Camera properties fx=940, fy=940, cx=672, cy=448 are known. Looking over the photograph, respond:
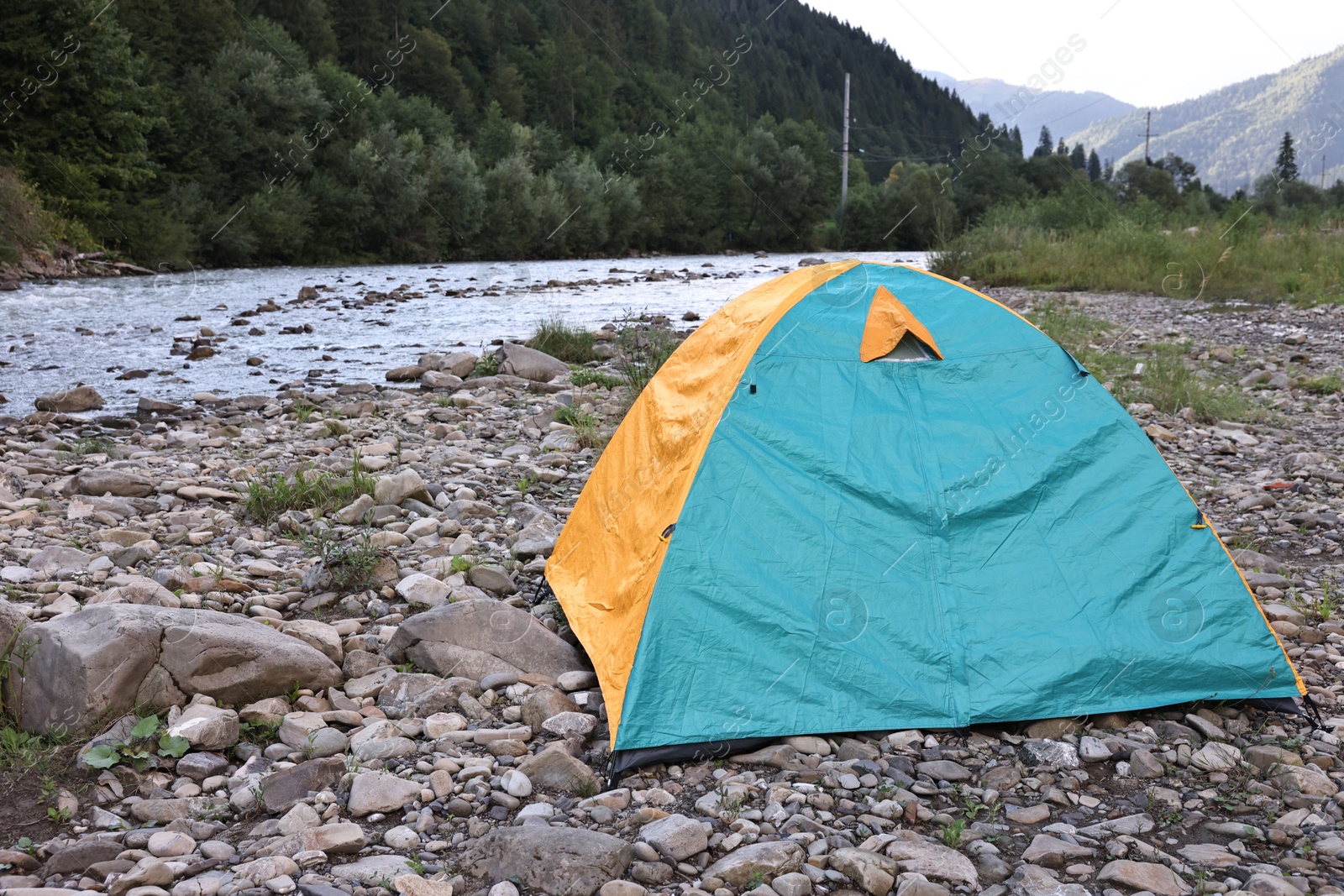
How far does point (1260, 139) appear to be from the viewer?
52.8m

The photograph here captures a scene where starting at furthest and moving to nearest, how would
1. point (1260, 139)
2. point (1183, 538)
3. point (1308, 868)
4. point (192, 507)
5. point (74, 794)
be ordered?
1. point (1260, 139)
2. point (192, 507)
3. point (1183, 538)
4. point (74, 794)
5. point (1308, 868)

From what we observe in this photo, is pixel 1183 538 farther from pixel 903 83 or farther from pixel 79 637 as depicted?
pixel 903 83

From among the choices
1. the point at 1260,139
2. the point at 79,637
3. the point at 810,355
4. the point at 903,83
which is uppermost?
the point at 903,83

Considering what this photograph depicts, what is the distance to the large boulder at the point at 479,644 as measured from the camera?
3.55 m

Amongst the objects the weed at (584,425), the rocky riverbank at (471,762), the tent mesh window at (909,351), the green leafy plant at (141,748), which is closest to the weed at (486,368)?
the weed at (584,425)

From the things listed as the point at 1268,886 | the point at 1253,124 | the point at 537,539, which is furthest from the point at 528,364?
the point at 1253,124

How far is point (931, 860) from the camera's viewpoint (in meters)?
2.41

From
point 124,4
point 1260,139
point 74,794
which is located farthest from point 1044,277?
point 1260,139

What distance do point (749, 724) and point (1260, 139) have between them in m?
62.4

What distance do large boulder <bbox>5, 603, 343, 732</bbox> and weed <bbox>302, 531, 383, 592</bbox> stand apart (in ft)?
2.76

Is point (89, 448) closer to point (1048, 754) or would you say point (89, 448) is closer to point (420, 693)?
point (420, 693)

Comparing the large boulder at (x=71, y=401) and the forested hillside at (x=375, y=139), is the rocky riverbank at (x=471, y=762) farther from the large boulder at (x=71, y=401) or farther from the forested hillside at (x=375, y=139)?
the forested hillside at (x=375, y=139)

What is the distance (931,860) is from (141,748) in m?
2.32

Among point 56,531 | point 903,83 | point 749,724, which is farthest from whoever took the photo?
point 903,83
